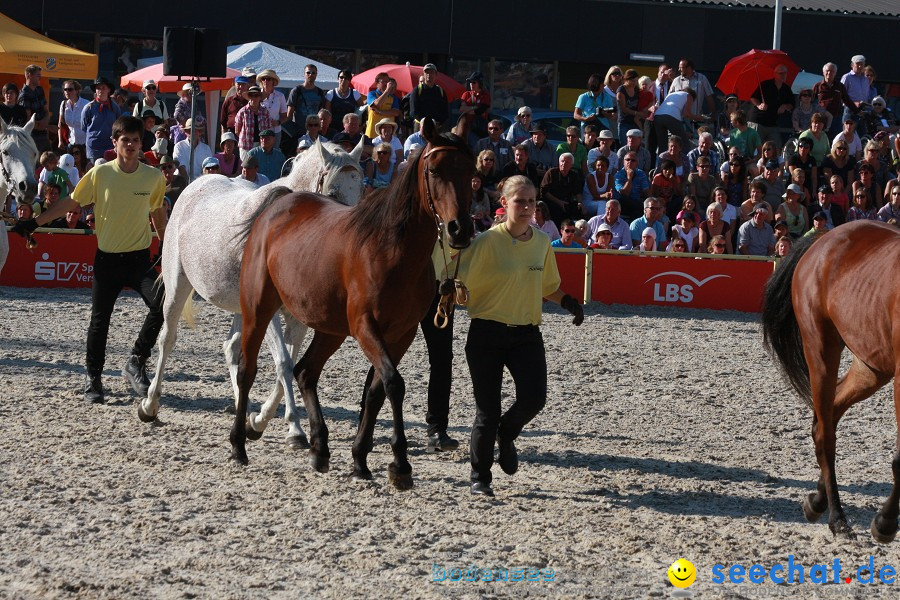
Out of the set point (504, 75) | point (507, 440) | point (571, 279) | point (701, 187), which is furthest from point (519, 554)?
point (504, 75)

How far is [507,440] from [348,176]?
7.64ft

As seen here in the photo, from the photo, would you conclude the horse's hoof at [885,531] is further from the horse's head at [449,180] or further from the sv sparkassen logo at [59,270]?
the sv sparkassen logo at [59,270]

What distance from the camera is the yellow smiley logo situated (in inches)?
194

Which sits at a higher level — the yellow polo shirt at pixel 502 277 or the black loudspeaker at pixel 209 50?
the black loudspeaker at pixel 209 50

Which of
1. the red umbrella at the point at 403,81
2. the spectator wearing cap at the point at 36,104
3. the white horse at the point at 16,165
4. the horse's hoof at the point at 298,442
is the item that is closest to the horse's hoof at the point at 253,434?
the horse's hoof at the point at 298,442

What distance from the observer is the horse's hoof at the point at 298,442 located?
7.29 metres

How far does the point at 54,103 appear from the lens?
23.6m

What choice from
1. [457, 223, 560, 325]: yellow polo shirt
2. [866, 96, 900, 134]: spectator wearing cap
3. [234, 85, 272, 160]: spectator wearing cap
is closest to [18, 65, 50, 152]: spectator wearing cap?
[234, 85, 272, 160]: spectator wearing cap

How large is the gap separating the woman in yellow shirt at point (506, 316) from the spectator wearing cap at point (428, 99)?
35.2 feet

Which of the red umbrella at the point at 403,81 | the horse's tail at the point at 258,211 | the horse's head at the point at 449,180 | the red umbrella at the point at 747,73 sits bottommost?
the horse's tail at the point at 258,211

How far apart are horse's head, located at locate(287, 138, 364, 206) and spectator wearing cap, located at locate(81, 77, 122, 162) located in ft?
28.1

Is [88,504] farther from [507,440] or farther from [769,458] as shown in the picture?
[769,458]

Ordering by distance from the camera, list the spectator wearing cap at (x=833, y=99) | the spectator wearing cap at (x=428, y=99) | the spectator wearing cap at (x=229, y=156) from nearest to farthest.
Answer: the spectator wearing cap at (x=229, y=156), the spectator wearing cap at (x=428, y=99), the spectator wearing cap at (x=833, y=99)

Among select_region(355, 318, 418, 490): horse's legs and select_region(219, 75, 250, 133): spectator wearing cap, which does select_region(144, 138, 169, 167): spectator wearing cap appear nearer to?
select_region(219, 75, 250, 133): spectator wearing cap
